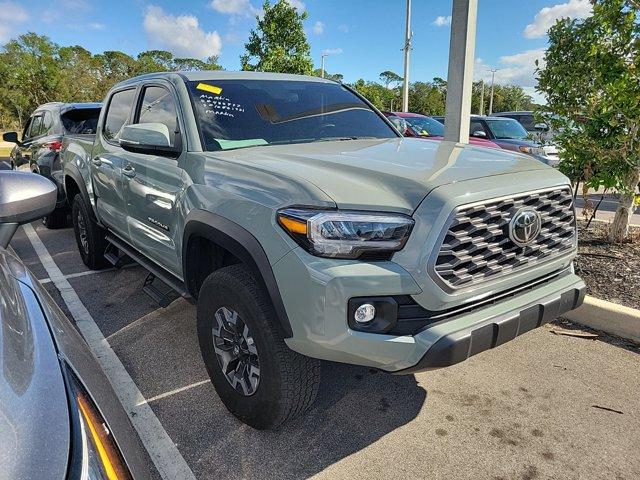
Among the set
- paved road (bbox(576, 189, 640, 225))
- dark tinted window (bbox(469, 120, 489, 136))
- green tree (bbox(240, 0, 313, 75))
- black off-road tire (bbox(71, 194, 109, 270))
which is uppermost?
green tree (bbox(240, 0, 313, 75))

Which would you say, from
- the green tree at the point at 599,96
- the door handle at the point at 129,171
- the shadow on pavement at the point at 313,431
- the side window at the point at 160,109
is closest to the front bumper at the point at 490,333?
the shadow on pavement at the point at 313,431

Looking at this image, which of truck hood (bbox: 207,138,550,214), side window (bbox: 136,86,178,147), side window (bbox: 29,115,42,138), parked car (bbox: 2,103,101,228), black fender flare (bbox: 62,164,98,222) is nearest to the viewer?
truck hood (bbox: 207,138,550,214)

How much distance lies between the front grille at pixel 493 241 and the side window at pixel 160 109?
1.86 meters

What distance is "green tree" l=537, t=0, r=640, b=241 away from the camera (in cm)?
443

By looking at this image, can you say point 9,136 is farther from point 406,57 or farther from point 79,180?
point 406,57

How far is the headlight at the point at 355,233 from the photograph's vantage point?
196 centimetres

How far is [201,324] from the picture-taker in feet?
8.79

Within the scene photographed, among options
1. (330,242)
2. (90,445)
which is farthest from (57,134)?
(90,445)

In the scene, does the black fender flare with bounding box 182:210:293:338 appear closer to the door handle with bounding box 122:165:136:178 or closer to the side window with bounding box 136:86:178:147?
the side window with bounding box 136:86:178:147

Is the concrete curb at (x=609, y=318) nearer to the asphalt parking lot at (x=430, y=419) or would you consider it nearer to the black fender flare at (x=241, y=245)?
the asphalt parking lot at (x=430, y=419)

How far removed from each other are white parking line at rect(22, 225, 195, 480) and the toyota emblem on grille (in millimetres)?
1881

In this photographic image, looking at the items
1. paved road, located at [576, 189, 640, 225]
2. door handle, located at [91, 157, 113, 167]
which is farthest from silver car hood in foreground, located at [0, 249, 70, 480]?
paved road, located at [576, 189, 640, 225]

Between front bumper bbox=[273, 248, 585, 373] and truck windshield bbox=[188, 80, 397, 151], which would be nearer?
front bumper bbox=[273, 248, 585, 373]

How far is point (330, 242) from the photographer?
196cm
